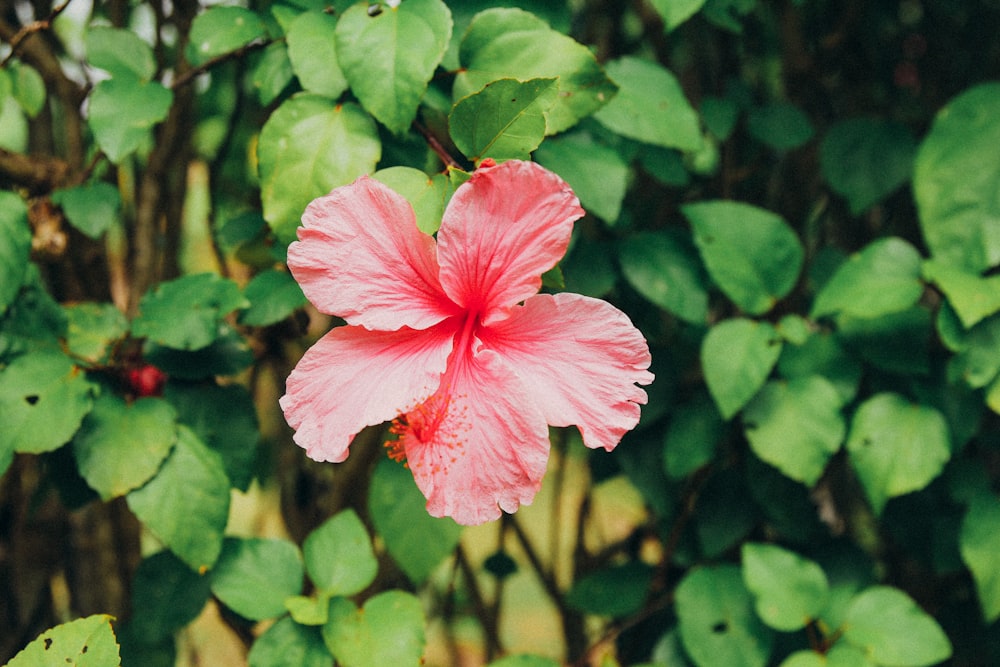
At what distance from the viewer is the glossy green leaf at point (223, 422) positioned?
96 centimetres

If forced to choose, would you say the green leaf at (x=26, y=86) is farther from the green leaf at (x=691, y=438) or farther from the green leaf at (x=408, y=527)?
the green leaf at (x=691, y=438)

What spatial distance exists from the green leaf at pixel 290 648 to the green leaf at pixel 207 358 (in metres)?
0.31

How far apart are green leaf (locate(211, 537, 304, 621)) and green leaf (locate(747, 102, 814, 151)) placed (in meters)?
0.96

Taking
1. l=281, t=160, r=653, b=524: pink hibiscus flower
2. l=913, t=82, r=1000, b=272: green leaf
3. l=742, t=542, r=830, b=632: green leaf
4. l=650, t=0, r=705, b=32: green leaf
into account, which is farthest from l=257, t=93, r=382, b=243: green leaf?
l=913, t=82, r=1000, b=272: green leaf

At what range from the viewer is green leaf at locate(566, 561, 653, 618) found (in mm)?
1258

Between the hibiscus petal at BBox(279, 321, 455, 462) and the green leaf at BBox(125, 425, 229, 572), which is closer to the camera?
the hibiscus petal at BBox(279, 321, 455, 462)

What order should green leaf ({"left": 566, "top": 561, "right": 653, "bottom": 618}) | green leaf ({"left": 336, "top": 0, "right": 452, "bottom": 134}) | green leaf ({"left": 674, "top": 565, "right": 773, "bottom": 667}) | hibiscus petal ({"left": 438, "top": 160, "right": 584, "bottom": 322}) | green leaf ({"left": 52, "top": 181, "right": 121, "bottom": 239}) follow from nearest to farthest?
hibiscus petal ({"left": 438, "top": 160, "right": 584, "bottom": 322}) → green leaf ({"left": 336, "top": 0, "right": 452, "bottom": 134}) → green leaf ({"left": 52, "top": 181, "right": 121, "bottom": 239}) → green leaf ({"left": 674, "top": 565, "right": 773, "bottom": 667}) → green leaf ({"left": 566, "top": 561, "right": 653, "bottom": 618})

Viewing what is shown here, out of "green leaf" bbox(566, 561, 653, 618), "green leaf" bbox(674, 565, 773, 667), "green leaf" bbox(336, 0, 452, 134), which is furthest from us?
"green leaf" bbox(566, 561, 653, 618)

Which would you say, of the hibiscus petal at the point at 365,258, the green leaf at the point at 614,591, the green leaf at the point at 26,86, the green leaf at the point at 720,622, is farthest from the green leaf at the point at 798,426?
the green leaf at the point at 26,86

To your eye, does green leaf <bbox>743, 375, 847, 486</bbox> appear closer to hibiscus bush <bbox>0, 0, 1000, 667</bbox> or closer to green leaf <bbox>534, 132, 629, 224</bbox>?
hibiscus bush <bbox>0, 0, 1000, 667</bbox>

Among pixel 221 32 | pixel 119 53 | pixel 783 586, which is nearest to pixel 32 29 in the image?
pixel 119 53

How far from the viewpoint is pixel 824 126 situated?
1562mm

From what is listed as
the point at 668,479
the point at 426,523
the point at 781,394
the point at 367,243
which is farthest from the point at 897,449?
the point at 367,243

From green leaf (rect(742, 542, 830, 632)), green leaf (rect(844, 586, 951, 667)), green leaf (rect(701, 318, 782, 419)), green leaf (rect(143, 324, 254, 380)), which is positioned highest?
green leaf (rect(143, 324, 254, 380))
